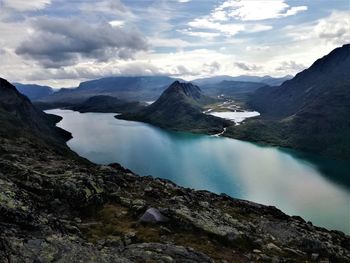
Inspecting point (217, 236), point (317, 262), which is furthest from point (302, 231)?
point (217, 236)

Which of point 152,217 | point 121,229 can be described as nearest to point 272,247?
point 152,217

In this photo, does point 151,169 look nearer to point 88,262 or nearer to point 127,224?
point 127,224

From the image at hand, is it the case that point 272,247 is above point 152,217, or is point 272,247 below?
below

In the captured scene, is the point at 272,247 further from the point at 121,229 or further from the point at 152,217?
the point at 121,229

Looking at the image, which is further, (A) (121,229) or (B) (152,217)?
(B) (152,217)

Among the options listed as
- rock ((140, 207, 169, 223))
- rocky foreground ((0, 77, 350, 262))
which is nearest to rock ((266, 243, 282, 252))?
rocky foreground ((0, 77, 350, 262))

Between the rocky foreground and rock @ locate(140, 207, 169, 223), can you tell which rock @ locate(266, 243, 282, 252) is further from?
rock @ locate(140, 207, 169, 223)

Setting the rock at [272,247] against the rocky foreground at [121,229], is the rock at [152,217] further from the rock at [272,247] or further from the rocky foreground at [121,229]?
the rock at [272,247]
